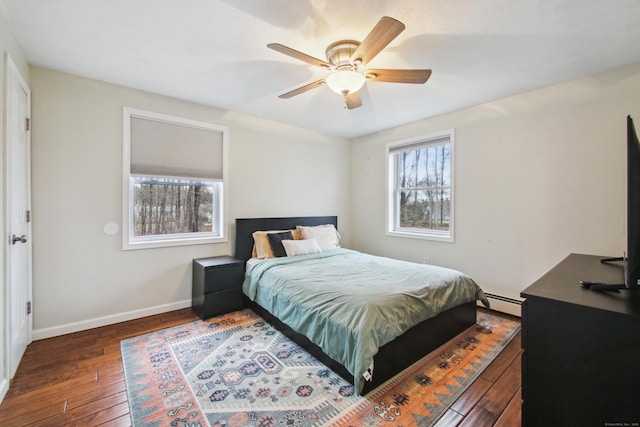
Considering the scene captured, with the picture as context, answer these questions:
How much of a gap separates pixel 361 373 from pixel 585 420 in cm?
101

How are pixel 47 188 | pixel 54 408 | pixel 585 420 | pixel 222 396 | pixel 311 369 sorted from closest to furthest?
pixel 585 420 < pixel 54 408 < pixel 222 396 < pixel 311 369 < pixel 47 188

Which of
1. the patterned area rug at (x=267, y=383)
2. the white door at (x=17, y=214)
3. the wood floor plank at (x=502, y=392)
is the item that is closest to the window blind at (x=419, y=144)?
the patterned area rug at (x=267, y=383)

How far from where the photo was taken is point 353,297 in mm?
2076

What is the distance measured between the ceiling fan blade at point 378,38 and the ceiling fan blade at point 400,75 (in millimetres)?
177

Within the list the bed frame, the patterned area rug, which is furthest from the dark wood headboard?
the patterned area rug

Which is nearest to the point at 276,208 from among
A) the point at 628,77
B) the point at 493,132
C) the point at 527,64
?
the point at 493,132

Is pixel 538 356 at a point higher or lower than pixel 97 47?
lower

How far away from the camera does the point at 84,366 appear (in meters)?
2.10

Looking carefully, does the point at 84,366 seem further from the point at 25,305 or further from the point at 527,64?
the point at 527,64

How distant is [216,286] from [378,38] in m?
2.74

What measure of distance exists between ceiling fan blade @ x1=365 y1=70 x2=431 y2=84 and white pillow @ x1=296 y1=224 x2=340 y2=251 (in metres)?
2.35

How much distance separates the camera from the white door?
6.17 feet

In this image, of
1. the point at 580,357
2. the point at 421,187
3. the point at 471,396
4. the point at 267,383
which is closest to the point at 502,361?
the point at 471,396

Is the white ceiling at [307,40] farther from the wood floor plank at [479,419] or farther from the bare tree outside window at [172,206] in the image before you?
the wood floor plank at [479,419]
